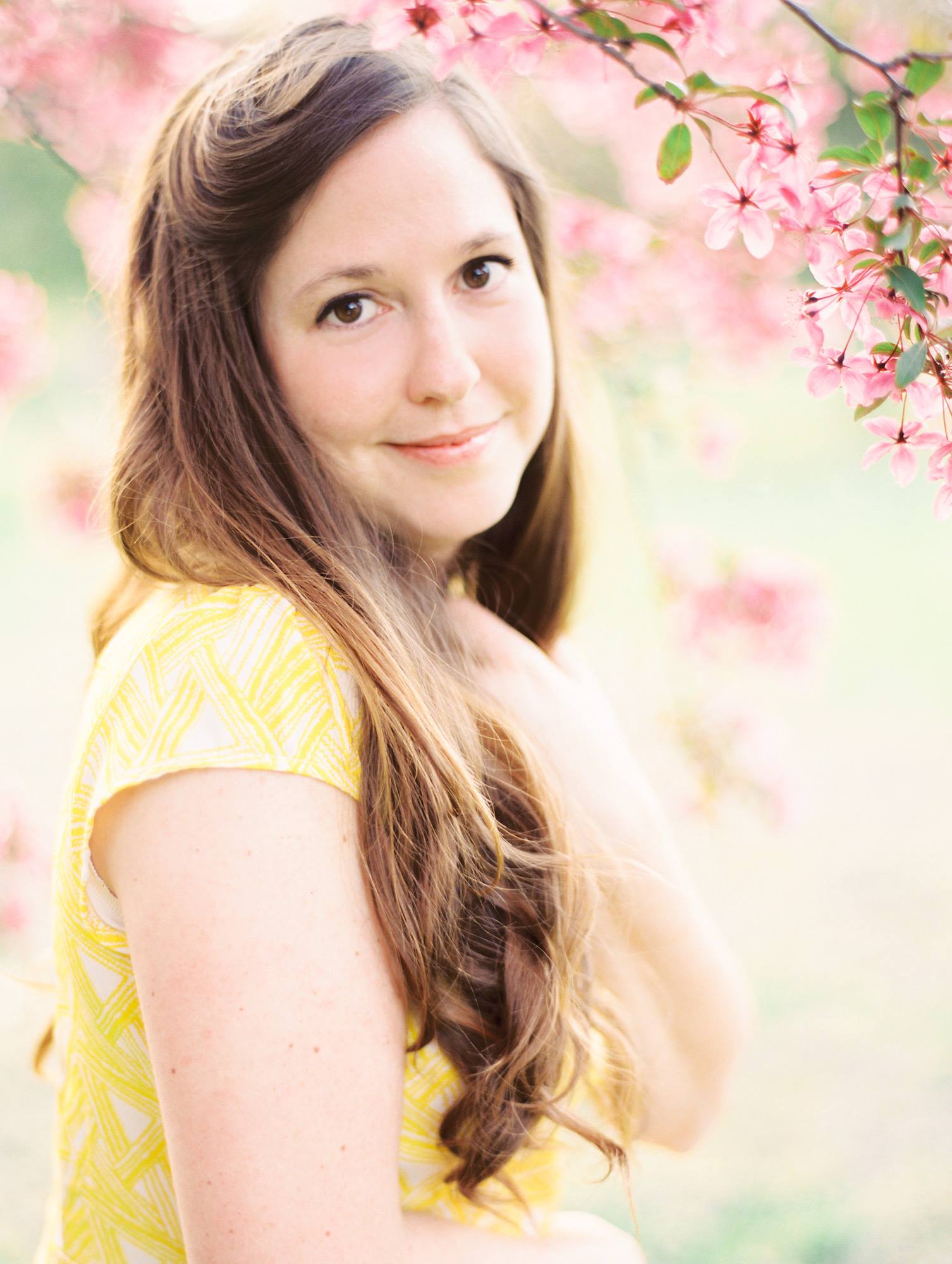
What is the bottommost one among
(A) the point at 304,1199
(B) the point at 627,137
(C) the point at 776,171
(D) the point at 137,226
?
(A) the point at 304,1199

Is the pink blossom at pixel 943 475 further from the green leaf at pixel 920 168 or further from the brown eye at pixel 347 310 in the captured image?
the brown eye at pixel 347 310

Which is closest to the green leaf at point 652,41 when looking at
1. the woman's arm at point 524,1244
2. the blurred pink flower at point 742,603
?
the woman's arm at point 524,1244

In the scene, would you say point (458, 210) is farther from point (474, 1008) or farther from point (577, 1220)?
point (577, 1220)

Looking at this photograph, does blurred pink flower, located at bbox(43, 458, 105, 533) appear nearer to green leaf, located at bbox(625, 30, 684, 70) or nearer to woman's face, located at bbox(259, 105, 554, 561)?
woman's face, located at bbox(259, 105, 554, 561)

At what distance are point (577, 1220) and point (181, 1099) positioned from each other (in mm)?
666

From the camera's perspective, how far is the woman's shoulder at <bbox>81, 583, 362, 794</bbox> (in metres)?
0.87

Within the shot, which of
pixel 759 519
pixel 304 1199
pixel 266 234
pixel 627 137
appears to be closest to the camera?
pixel 304 1199

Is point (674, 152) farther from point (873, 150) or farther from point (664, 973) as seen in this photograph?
point (664, 973)

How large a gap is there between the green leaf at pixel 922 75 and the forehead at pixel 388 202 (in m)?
0.48

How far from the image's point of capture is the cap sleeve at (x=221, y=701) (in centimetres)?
87

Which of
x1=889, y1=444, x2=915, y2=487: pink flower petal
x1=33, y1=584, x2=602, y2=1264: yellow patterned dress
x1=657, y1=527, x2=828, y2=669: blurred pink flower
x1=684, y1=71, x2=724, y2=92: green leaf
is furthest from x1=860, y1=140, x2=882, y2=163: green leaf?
x1=657, y1=527, x2=828, y2=669: blurred pink flower

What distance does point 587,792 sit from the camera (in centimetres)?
122

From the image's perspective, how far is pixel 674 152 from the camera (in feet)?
2.61

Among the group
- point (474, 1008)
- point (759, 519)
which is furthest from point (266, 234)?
point (759, 519)
